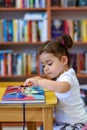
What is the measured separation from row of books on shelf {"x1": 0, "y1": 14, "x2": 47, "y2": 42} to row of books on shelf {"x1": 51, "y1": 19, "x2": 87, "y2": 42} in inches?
4.6

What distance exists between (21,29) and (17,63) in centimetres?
38

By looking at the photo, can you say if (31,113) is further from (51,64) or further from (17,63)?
(17,63)

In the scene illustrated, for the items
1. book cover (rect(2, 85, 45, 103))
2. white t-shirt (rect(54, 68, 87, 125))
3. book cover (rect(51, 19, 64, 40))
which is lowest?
white t-shirt (rect(54, 68, 87, 125))

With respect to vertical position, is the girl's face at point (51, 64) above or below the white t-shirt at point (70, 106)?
above

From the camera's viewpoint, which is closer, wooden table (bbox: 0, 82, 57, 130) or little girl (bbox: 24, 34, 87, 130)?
wooden table (bbox: 0, 82, 57, 130)

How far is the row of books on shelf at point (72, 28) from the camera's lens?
128 inches

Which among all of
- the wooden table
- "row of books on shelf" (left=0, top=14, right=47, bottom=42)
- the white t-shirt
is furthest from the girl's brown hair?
"row of books on shelf" (left=0, top=14, right=47, bottom=42)

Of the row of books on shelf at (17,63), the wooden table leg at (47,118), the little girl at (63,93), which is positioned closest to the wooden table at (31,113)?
the wooden table leg at (47,118)

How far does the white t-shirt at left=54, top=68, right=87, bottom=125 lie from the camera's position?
167cm

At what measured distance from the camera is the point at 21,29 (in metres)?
3.23

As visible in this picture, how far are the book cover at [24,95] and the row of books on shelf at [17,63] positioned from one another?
1542 millimetres

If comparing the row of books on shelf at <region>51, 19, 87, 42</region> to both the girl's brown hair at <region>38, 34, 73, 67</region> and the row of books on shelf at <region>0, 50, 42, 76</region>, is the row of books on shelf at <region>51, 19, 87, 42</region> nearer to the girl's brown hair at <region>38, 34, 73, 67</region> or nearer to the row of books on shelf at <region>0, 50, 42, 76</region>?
the row of books on shelf at <region>0, 50, 42, 76</region>

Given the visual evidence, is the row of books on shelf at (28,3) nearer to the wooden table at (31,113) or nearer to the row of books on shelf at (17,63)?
the row of books on shelf at (17,63)

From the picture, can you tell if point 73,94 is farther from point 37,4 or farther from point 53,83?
point 37,4
